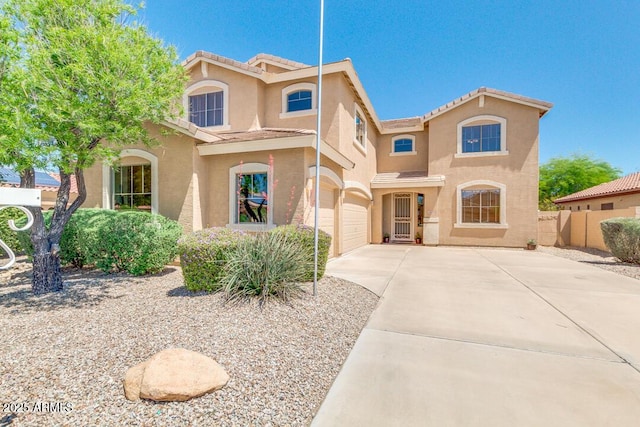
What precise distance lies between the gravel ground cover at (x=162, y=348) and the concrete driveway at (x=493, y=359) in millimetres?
372

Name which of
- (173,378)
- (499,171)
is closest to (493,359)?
(173,378)

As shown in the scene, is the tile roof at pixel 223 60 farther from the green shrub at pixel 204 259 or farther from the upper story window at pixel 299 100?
the green shrub at pixel 204 259

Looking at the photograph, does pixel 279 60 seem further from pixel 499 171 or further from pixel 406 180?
pixel 499 171

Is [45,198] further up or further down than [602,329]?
further up

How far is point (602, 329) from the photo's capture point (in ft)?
14.6

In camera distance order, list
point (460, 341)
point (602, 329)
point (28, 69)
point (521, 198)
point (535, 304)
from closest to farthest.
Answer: point (460, 341)
point (602, 329)
point (28, 69)
point (535, 304)
point (521, 198)

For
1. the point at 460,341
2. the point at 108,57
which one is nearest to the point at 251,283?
the point at 460,341

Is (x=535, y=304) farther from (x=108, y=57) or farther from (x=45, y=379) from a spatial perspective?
(x=108, y=57)

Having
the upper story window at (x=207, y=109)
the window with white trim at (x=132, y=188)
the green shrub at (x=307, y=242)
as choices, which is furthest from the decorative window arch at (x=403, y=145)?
the window with white trim at (x=132, y=188)

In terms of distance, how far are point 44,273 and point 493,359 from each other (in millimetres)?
8134

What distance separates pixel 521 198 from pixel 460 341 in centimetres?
1364

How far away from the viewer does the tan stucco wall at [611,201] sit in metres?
15.9

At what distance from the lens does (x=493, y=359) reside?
3.57m

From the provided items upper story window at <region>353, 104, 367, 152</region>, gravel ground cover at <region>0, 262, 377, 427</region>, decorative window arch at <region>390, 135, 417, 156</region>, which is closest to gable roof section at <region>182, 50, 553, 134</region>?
upper story window at <region>353, 104, 367, 152</region>
